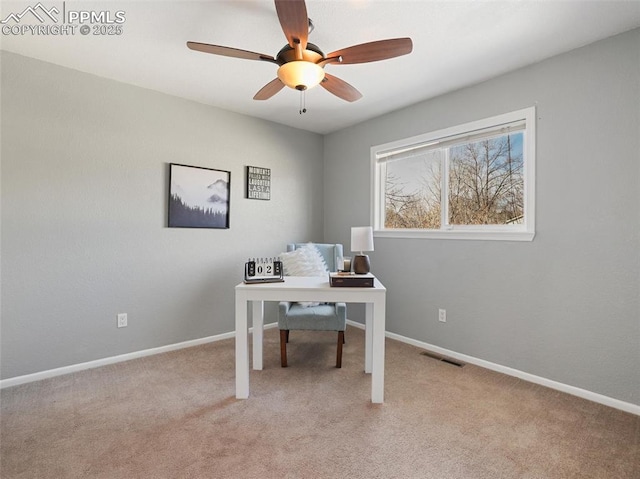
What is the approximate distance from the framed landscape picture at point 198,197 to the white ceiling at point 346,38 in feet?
2.50

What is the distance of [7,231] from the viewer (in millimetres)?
2336

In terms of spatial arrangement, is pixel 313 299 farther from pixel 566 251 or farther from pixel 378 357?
pixel 566 251

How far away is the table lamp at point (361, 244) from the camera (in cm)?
229

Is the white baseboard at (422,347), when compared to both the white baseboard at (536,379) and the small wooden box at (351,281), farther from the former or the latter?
the small wooden box at (351,281)

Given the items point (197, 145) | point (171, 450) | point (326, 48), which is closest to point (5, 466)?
point (171, 450)

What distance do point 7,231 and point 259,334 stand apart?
6.56 feet

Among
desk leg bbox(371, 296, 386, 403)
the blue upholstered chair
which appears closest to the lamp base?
desk leg bbox(371, 296, 386, 403)

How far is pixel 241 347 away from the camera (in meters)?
2.14

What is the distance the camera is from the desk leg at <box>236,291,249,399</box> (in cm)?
214

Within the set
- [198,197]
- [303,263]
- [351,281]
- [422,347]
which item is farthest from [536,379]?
[198,197]

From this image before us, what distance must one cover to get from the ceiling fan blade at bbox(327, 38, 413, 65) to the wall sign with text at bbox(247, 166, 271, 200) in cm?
205

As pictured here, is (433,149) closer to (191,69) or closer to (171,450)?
(191,69)

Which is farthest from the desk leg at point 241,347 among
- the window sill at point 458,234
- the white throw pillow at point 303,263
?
the window sill at point 458,234

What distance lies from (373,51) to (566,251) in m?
1.93
